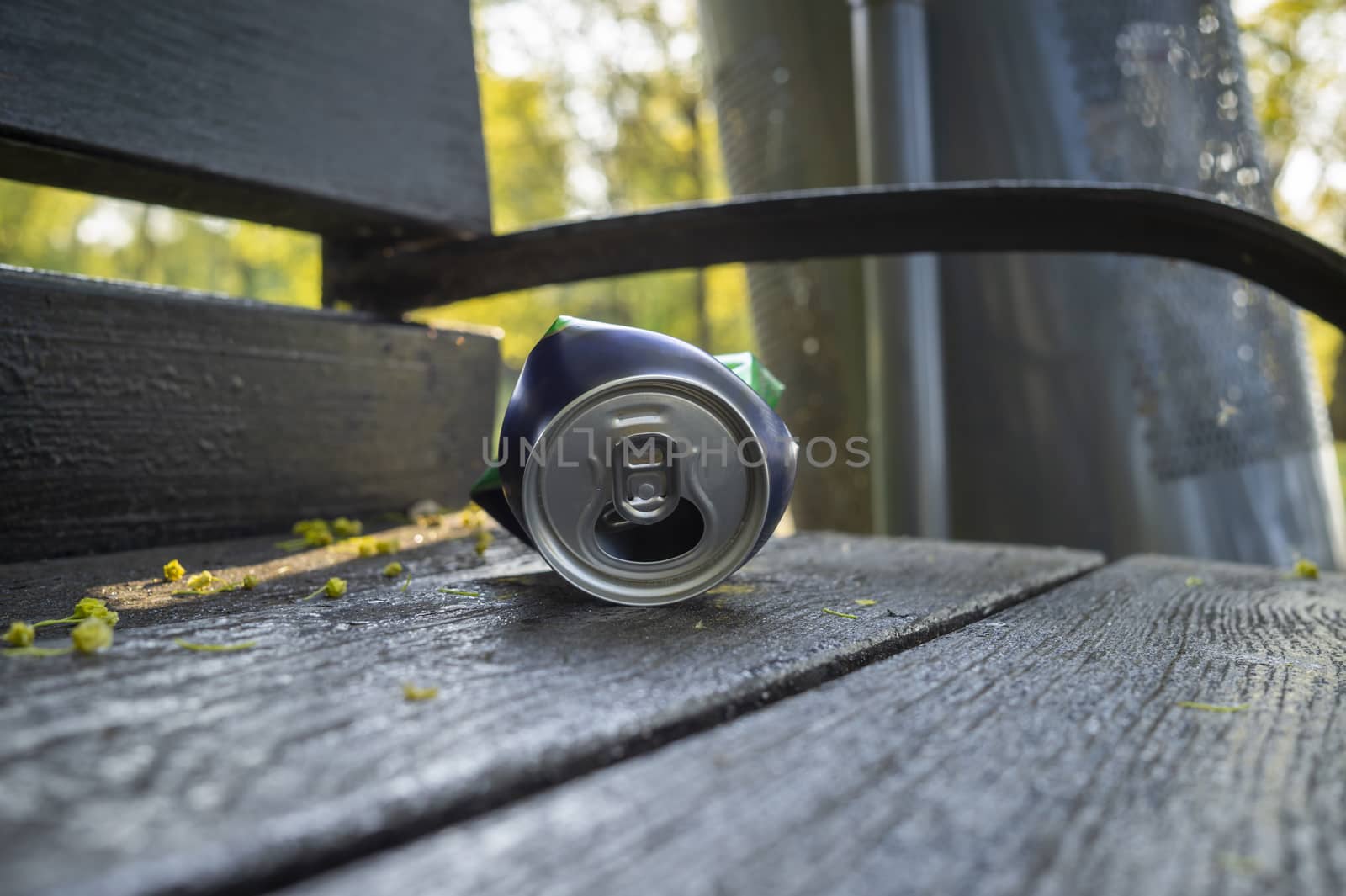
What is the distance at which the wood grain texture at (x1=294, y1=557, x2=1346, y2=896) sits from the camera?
15.8 inches

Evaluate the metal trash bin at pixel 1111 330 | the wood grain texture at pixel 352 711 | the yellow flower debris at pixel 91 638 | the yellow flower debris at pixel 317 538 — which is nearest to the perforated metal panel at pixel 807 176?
the metal trash bin at pixel 1111 330

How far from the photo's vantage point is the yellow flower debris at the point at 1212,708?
63 cm

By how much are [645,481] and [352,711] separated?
37cm

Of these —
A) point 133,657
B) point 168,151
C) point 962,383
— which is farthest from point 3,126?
point 962,383

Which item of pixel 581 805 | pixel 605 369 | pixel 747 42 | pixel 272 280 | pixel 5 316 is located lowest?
pixel 581 805

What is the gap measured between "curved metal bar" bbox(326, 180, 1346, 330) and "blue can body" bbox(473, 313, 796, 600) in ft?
1.72

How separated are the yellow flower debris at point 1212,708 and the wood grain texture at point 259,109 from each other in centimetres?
143

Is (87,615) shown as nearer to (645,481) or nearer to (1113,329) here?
(645,481)

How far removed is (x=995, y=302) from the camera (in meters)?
2.17

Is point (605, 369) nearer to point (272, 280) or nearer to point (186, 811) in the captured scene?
point (186, 811)

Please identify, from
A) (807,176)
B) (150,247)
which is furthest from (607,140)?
(807,176)

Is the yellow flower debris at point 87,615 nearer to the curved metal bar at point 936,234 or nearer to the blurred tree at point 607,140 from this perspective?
the curved metal bar at point 936,234

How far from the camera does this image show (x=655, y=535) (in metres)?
0.94

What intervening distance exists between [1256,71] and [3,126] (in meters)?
12.9
